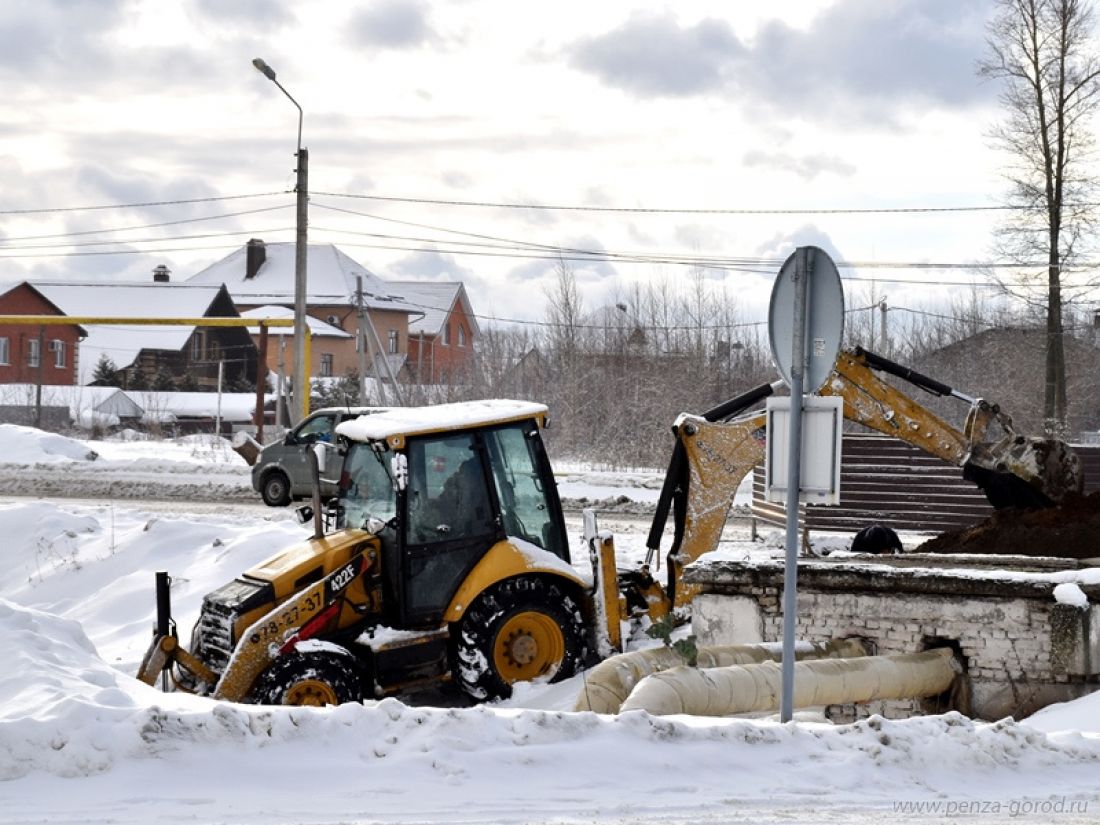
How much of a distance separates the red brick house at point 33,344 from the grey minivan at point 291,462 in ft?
85.2

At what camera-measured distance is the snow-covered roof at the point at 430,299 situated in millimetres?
65188

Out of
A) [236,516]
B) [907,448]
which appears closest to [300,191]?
[236,516]

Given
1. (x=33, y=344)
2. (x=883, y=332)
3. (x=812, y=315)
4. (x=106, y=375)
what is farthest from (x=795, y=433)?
(x=33, y=344)

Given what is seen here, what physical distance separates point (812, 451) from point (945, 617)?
9.08 ft

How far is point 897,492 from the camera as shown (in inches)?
609

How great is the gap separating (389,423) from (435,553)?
3.01 feet

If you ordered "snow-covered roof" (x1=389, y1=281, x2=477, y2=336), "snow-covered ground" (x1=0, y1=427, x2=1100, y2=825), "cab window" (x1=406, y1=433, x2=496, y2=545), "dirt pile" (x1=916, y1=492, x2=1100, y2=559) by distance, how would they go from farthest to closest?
"snow-covered roof" (x1=389, y1=281, x2=477, y2=336)
"dirt pile" (x1=916, y1=492, x2=1100, y2=559)
"cab window" (x1=406, y1=433, x2=496, y2=545)
"snow-covered ground" (x1=0, y1=427, x2=1100, y2=825)

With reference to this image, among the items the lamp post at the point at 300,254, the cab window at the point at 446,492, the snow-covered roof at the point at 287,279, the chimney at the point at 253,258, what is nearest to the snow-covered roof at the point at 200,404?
the snow-covered roof at the point at 287,279

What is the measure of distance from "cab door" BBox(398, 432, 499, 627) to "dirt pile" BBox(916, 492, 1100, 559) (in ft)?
14.0

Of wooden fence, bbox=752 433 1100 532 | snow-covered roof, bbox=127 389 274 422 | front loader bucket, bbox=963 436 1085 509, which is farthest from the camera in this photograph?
snow-covered roof, bbox=127 389 274 422

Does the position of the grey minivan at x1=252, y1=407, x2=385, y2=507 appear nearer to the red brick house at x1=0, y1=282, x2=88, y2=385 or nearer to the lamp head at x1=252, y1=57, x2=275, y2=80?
the lamp head at x1=252, y1=57, x2=275, y2=80

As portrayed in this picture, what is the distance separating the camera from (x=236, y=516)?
1859 cm

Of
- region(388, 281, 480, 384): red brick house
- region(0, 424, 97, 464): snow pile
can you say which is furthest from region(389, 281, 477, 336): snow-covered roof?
region(0, 424, 97, 464): snow pile

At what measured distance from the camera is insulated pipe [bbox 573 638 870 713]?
771cm
